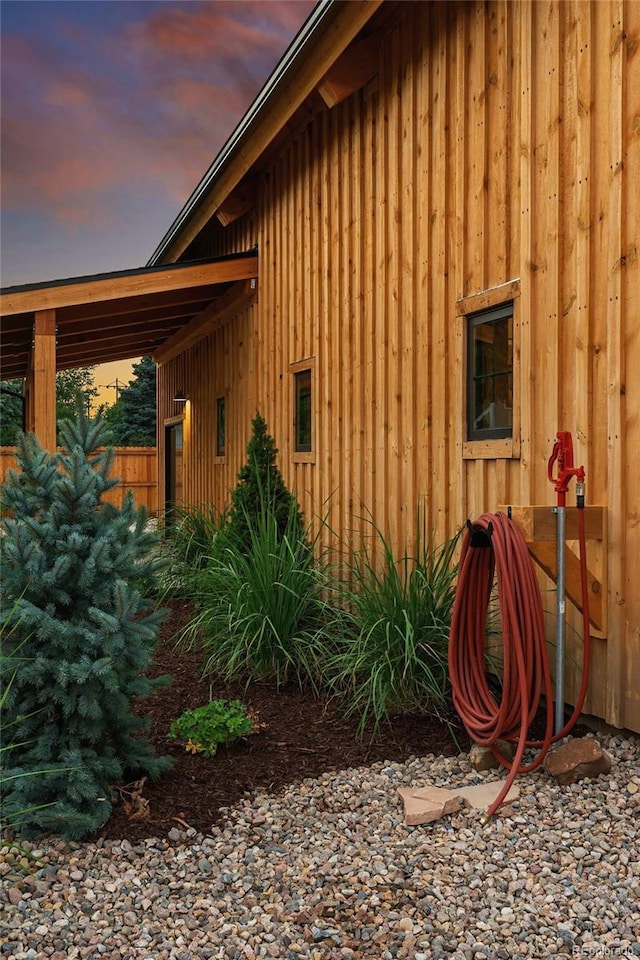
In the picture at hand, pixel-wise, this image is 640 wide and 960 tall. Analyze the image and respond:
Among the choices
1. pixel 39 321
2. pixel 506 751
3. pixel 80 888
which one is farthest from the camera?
pixel 39 321

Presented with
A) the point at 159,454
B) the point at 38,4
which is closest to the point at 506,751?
the point at 38,4

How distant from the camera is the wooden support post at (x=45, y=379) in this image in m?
6.58

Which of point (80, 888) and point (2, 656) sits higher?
point (2, 656)

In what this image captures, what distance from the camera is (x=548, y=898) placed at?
2.18 meters

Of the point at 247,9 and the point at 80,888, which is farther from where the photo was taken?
the point at 247,9

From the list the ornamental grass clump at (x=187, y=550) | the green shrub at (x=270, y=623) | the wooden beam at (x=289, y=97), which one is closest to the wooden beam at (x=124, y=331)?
the wooden beam at (x=289, y=97)

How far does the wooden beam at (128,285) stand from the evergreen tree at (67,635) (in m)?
4.32

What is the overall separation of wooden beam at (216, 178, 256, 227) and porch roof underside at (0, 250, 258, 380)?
0.66m

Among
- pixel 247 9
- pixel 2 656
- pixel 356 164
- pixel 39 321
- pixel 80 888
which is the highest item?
pixel 247 9

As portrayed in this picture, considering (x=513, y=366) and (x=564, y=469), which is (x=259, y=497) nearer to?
(x=513, y=366)

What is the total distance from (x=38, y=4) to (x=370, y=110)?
206 inches

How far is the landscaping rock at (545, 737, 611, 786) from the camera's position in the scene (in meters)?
2.94

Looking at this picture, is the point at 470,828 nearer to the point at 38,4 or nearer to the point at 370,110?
the point at 370,110

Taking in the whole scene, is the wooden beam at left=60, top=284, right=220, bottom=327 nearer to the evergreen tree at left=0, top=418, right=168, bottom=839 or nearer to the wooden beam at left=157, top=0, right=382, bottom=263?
the wooden beam at left=157, top=0, right=382, bottom=263
